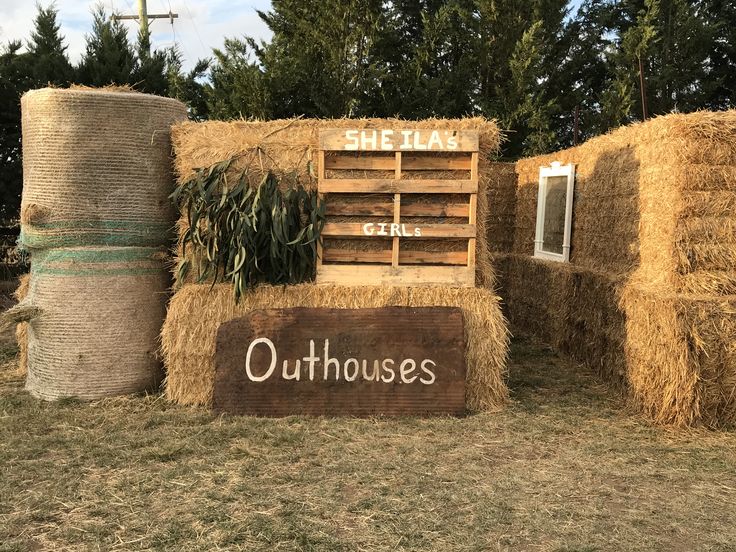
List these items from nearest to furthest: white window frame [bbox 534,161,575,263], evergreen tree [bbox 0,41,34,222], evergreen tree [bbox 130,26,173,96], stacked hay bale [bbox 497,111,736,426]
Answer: stacked hay bale [bbox 497,111,736,426] → white window frame [bbox 534,161,575,263] → evergreen tree [bbox 0,41,34,222] → evergreen tree [bbox 130,26,173,96]

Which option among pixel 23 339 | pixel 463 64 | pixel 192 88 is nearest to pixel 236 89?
pixel 192 88

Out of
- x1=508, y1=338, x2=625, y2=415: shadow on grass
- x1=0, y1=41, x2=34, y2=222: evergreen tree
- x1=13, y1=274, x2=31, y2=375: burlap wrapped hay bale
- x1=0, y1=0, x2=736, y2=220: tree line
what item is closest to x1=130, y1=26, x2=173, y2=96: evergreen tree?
x1=0, y1=0, x2=736, y2=220: tree line

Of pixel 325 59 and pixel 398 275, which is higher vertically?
pixel 325 59

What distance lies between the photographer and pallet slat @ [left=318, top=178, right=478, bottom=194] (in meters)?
4.89

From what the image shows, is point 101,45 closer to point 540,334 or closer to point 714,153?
point 540,334

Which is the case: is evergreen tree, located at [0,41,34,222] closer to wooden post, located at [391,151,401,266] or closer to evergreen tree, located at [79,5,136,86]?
evergreen tree, located at [79,5,136,86]

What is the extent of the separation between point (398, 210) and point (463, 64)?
11.2 metres

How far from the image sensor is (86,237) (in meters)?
4.96

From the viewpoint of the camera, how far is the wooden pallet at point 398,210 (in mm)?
4902

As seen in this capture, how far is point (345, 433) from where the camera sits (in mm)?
4336

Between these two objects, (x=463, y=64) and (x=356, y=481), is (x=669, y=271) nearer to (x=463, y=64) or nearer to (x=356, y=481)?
(x=356, y=481)

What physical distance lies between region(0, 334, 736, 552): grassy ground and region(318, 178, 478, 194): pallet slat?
1788 mm

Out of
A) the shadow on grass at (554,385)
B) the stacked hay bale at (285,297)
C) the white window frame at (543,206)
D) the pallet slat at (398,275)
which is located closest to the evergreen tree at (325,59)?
the white window frame at (543,206)

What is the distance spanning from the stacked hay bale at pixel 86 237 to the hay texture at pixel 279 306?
1.44 feet
